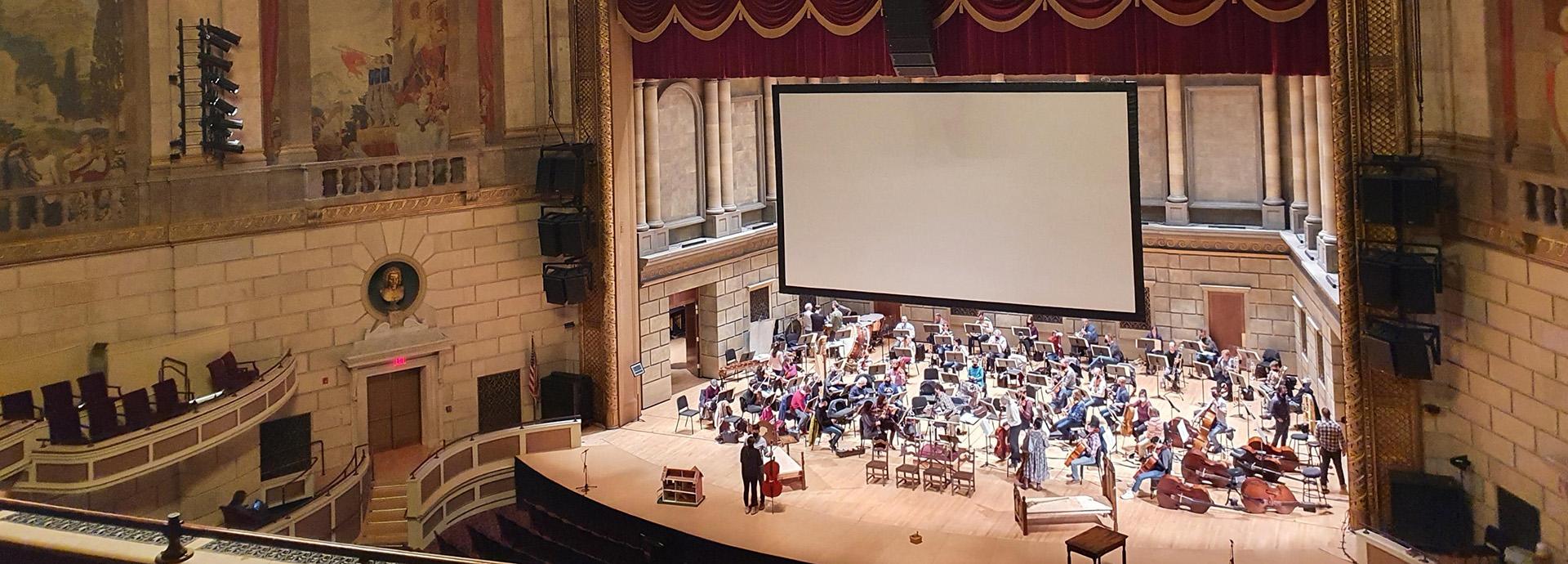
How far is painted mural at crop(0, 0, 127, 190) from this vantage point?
14.7m

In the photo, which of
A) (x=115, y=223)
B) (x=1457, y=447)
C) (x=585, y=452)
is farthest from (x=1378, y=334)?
(x=115, y=223)

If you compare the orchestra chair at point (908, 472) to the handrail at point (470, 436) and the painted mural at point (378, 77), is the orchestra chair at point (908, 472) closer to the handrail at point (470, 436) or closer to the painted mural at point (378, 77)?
the handrail at point (470, 436)

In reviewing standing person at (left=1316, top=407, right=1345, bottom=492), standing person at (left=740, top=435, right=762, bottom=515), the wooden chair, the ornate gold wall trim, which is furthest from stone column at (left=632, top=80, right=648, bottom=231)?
standing person at (left=1316, top=407, right=1345, bottom=492)

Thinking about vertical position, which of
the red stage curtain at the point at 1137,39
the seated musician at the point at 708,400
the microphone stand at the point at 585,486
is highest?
the red stage curtain at the point at 1137,39

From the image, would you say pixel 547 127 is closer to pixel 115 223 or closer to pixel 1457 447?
pixel 115 223

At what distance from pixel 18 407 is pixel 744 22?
11.2 m

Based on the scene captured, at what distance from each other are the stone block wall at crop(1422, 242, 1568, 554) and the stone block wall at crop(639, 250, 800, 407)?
12.4 metres

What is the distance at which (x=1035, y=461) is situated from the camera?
16406mm

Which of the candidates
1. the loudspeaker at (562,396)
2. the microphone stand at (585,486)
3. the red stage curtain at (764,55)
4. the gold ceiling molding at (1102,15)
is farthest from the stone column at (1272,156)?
the microphone stand at (585,486)

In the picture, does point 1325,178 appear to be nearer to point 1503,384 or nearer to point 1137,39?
point 1137,39

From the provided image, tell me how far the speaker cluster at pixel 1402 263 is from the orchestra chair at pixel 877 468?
257 inches

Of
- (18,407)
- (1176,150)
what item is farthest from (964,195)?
(18,407)

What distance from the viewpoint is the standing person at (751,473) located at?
15664mm

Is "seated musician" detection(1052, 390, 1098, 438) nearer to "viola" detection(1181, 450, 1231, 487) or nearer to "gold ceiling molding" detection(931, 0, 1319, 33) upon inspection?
"viola" detection(1181, 450, 1231, 487)
